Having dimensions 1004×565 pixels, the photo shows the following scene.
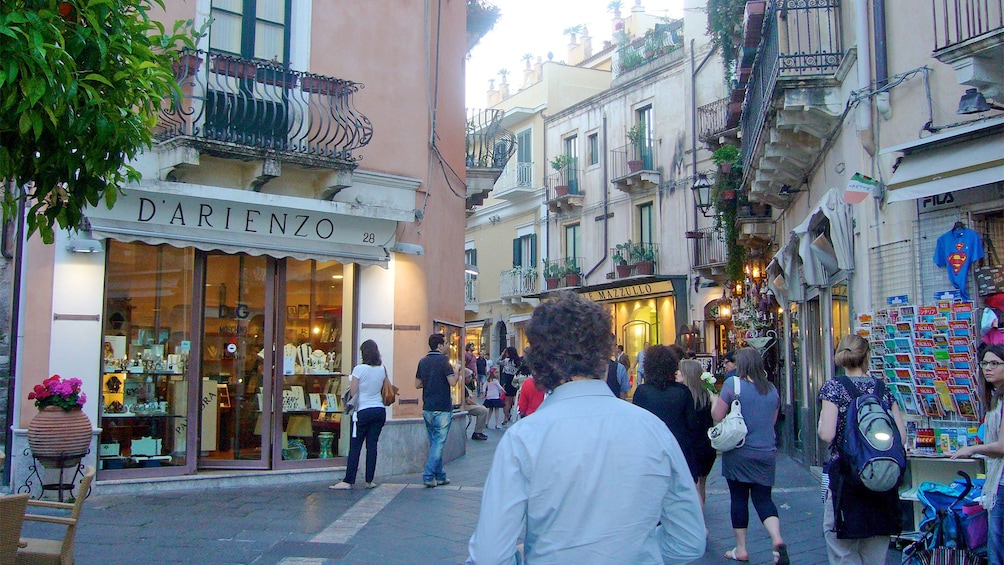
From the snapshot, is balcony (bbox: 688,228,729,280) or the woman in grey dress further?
balcony (bbox: 688,228,729,280)

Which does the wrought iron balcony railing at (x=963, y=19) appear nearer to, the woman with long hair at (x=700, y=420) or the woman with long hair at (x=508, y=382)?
the woman with long hair at (x=700, y=420)

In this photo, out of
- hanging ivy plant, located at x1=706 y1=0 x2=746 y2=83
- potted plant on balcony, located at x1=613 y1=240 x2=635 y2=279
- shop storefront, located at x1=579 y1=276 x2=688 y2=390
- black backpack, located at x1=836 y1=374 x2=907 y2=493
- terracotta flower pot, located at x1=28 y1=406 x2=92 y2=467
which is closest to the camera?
black backpack, located at x1=836 y1=374 x2=907 y2=493

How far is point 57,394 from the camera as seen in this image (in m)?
8.92

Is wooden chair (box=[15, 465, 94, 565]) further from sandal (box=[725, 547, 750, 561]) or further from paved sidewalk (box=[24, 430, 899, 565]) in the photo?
sandal (box=[725, 547, 750, 561])

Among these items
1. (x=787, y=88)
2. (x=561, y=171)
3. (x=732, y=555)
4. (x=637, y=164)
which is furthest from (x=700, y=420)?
(x=561, y=171)

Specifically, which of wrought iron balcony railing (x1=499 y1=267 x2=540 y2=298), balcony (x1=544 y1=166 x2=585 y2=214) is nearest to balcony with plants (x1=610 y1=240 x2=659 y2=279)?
balcony (x1=544 y1=166 x2=585 y2=214)

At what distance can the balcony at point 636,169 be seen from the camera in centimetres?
2817

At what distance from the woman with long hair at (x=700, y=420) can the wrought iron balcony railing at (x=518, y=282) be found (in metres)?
25.3

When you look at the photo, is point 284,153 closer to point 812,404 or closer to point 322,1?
point 322,1

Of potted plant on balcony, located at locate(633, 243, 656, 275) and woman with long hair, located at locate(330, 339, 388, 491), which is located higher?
potted plant on balcony, located at locate(633, 243, 656, 275)

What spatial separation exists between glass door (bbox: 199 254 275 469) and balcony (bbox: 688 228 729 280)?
15.8 m

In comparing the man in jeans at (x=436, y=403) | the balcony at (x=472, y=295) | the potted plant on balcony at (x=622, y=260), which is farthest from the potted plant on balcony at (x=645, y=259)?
the man in jeans at (x=436, y=403)

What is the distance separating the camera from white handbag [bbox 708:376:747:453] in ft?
22.6

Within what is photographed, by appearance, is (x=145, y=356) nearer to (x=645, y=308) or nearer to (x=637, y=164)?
(x=637, y=164)
